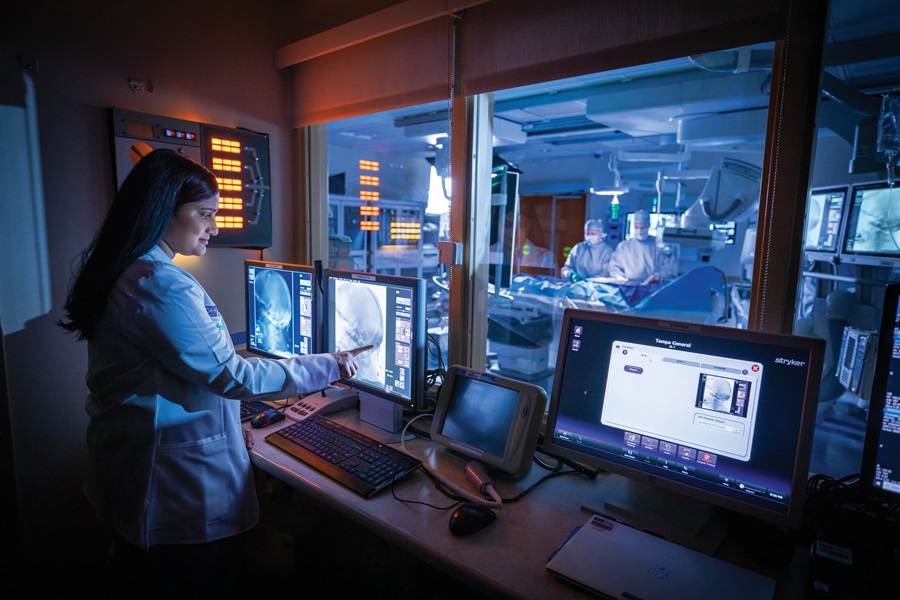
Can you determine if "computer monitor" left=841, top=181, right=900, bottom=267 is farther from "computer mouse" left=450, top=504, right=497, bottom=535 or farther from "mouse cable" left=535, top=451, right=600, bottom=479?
"computer mouse" left=450, top=504, right=497, bottom=535

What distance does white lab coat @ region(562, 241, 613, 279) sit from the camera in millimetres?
6555

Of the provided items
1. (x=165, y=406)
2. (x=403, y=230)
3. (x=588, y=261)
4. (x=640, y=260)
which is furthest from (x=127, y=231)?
(x=588, y=261)

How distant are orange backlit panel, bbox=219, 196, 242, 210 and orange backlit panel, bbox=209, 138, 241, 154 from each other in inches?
7.7

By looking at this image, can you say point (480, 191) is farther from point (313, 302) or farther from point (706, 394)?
point (706, 394)

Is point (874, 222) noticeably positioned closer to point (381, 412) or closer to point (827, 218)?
point (827, 218)

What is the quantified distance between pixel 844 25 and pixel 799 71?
2327 mm

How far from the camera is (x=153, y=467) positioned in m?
1.21

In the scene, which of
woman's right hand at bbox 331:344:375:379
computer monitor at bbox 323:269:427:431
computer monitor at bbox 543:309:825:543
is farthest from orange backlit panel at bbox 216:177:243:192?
computer monitor at bbox 543:309:825:543

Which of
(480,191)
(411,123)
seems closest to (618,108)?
(411,123)

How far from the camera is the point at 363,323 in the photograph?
157 centimetres

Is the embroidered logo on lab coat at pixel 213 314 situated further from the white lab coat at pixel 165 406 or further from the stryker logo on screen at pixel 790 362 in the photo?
the stryker logo on screen at pixel 790 362

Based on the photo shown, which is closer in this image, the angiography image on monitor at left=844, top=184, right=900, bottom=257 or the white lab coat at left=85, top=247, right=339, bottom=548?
the white lab coat at left=85, top=247, right=339, bottom=548

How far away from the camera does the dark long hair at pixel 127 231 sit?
3.83ft

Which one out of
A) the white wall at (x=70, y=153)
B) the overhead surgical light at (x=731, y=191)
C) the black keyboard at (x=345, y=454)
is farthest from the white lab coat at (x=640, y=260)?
the black keyboard at (x=345, y=454)
